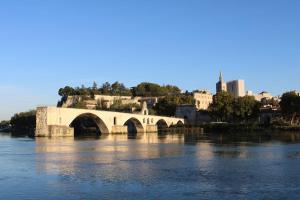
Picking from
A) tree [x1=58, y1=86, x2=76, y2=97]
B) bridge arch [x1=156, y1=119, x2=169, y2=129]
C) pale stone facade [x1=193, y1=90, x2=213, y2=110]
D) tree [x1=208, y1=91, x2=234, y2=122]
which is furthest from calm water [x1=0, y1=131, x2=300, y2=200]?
pale stone facade [x1=193, y1=90, x2=213, y2=110]

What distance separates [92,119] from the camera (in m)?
106

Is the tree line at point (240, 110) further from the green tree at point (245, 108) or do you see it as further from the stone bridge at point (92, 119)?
the stone bridge at point (92, 119)

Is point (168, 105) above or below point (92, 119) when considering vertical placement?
above

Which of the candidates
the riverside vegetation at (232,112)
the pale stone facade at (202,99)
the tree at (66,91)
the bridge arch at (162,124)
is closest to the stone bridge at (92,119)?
the bridge arch at (162,124)

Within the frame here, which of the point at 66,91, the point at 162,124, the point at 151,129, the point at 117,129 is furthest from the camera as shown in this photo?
the point at 66,91

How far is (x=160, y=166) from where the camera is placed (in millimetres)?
32812

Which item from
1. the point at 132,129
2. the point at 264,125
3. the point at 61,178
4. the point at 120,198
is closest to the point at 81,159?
the point at 61,178

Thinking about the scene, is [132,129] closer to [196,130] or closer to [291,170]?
[196,130]

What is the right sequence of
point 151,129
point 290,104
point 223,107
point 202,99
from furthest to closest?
point 202,99 < point 223,107 < point 151,129 < point 290,104

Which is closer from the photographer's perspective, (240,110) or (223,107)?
(240,110)

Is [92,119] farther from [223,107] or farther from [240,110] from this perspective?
[240,110]

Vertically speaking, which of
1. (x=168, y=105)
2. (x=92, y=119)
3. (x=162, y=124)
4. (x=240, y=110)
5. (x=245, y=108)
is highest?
(x=168, y=105)

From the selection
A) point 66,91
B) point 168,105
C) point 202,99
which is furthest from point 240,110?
point 66,91

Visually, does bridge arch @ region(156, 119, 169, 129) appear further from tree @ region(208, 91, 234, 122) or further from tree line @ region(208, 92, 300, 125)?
tree @ region(208, 91, 234, 122)
